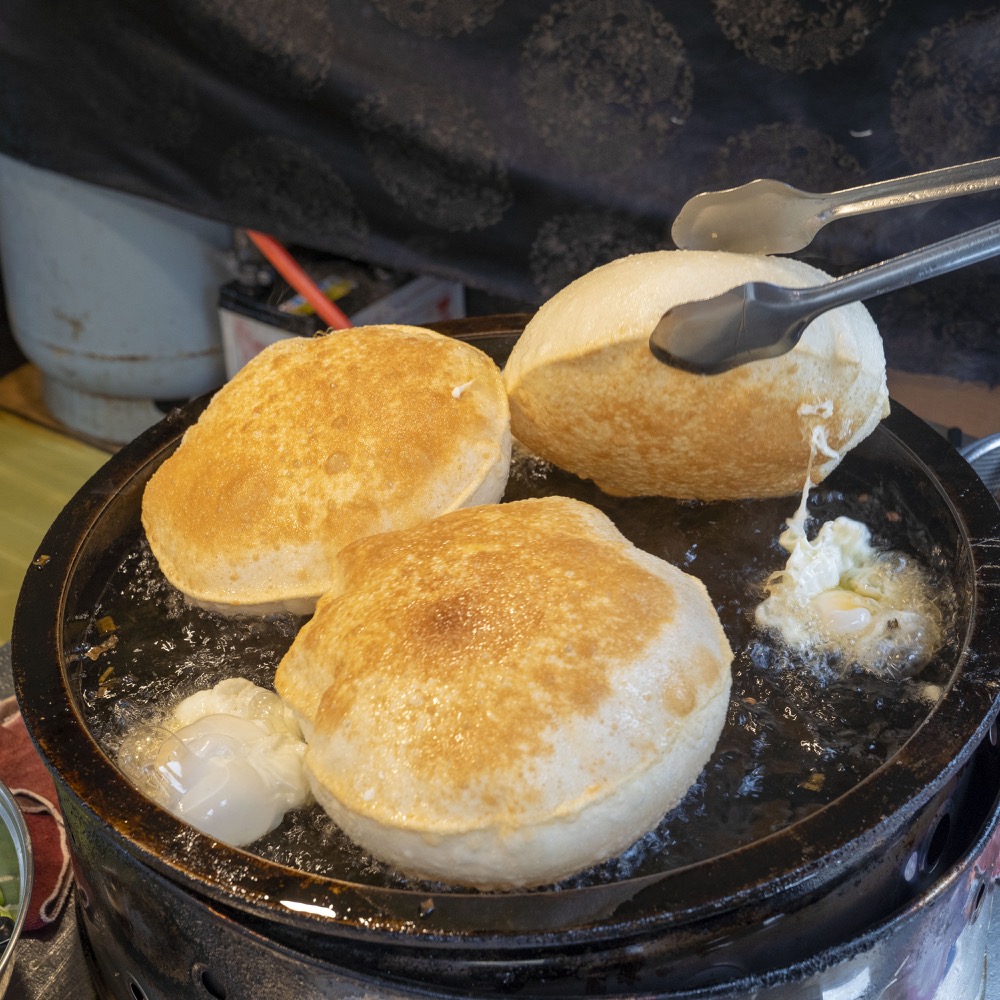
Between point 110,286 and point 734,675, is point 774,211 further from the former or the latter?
point 110,286

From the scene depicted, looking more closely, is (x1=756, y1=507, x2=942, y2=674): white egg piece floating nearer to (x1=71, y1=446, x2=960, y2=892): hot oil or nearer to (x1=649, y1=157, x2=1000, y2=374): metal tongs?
(x1=71, y1=446, x2=960, y2=892): hot oil

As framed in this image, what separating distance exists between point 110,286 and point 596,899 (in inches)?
105

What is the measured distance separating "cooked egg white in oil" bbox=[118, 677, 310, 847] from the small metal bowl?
0.82ft

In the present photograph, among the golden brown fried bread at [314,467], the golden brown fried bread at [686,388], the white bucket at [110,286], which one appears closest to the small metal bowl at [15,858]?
the golden brown fried bread at [314,467]

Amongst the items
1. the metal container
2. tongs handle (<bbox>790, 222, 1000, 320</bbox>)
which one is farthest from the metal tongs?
the metal container

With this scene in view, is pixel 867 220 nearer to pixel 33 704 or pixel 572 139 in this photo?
pixel 572 139

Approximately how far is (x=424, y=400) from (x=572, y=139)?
1.48m

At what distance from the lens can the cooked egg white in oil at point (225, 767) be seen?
1.07 m

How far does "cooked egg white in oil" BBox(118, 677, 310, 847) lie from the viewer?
1.07 m

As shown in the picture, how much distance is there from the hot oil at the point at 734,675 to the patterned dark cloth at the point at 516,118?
1160mm

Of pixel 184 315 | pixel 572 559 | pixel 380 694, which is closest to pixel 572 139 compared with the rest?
pixel 184 315

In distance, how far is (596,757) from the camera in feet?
3.23

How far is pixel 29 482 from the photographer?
3.29 metres

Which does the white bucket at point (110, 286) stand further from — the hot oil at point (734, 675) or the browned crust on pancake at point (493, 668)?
the browned crust on pancake at point (493, 668)
